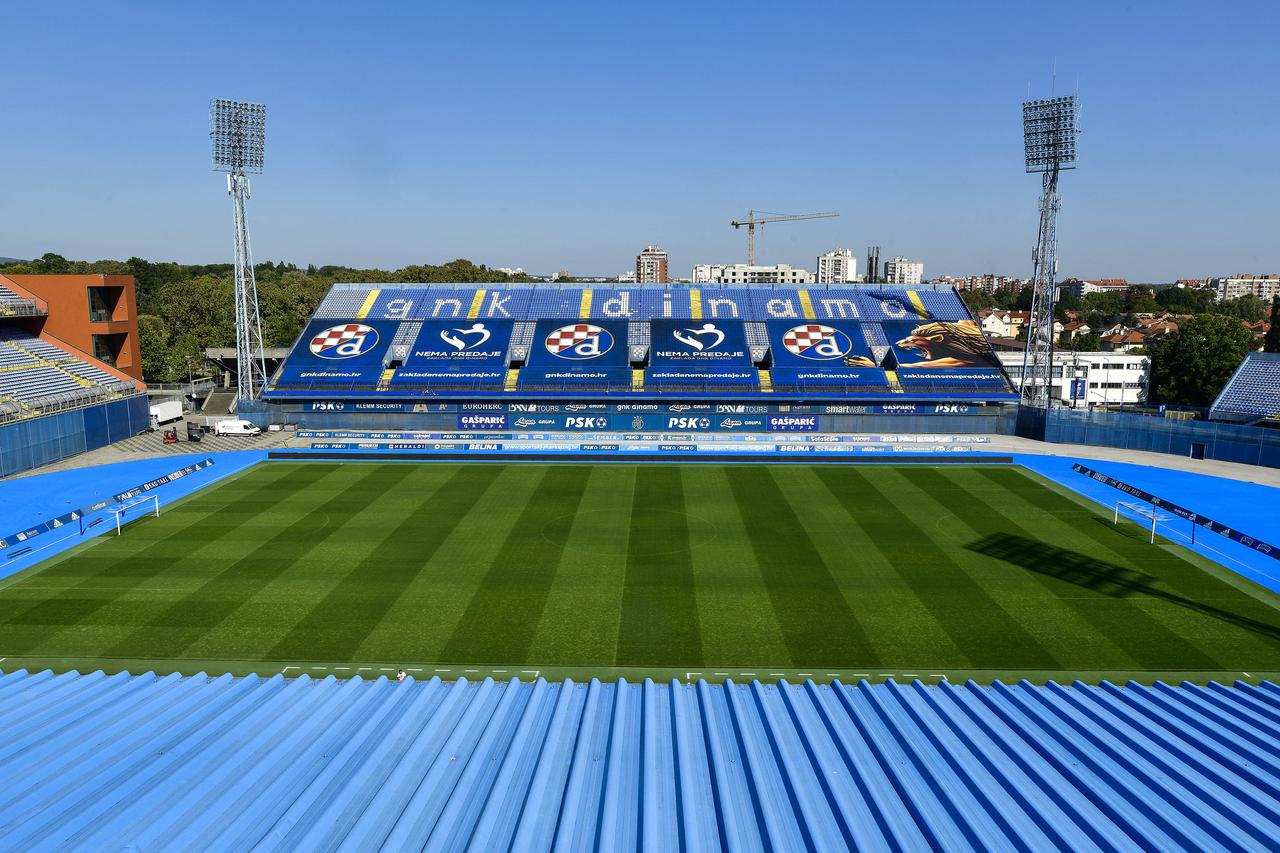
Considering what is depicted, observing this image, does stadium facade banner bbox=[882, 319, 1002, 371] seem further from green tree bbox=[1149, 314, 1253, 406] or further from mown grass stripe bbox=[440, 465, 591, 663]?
mown grass stripe bbox=[440, 465, 591, 663]

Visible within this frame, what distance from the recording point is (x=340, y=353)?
5162 cm

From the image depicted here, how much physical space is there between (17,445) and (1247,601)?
47.2 meters

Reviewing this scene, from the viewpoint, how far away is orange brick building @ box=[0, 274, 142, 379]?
44.6 meters

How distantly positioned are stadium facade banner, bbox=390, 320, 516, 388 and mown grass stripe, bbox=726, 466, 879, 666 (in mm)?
24022

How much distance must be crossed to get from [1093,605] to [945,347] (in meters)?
34.0

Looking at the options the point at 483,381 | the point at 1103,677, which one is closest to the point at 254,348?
the point at 483,381

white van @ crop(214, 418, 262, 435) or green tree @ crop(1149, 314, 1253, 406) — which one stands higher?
green tree @ crop(1149, 314, 1253, 406)

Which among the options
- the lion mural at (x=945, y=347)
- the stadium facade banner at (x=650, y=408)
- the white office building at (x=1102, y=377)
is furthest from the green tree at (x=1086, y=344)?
the stadium facade banner at (x=650, y=408)

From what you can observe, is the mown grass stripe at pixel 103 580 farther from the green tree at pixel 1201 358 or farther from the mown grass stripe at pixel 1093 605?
the green tree at pixel 1201 358

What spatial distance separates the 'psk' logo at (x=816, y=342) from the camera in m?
51.2

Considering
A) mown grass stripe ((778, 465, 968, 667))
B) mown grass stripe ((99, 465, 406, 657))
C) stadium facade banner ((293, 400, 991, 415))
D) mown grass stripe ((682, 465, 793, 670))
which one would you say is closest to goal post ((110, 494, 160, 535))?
mown grass stripe ((99, 465, 406, 657))

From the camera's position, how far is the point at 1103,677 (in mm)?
16328

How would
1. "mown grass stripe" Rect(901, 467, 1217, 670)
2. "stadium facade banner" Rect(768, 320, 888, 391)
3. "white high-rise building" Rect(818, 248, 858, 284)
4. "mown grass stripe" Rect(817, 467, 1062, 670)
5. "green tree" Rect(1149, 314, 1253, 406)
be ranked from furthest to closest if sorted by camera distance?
1. "white high-rise building" Rect(818, 248, 858, 284)
2. "green tree" Rect(1149, 314, 1253, 406)
3. "stadium facade banner" Rect(768, 320, 888, 391)
4. "mown grass stripe" Rect(817, 467, 1062, 670)
5. "mown grass stripe" Rect(901, 467, 1217, 670)

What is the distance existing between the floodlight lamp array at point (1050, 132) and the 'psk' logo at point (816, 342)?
15.4 meters
